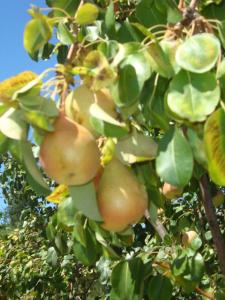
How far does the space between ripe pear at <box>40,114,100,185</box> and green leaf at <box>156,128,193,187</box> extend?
0.33ft

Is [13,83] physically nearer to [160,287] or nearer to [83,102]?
[83,102]

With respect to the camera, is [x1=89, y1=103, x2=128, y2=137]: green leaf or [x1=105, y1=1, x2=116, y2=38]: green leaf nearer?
[x1=89, y1=103, x2=128, y2=137]: green leaf

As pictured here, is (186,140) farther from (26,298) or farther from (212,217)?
(26,298)

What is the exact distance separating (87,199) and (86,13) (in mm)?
311

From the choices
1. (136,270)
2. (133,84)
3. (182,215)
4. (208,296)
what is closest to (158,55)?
(133,84)

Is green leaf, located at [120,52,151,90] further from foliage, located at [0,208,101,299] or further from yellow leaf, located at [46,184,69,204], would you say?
foliage, located at [0,208,101,299]

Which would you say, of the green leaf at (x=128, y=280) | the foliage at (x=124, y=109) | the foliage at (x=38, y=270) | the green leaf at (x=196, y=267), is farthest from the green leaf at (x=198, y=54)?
the foliage at (x=38, y=270)

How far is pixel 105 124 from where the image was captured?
0.78 m

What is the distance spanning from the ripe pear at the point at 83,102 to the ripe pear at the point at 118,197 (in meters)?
0.09

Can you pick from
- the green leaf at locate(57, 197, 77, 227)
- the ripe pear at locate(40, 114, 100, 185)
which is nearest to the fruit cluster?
the ripe pear at locate(40, 114, 100, 185)

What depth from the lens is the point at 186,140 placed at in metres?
0.84

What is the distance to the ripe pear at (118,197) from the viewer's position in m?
0.86

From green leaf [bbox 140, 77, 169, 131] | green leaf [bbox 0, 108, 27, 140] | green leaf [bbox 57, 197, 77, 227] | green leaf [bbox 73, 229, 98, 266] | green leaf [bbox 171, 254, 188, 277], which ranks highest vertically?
green leaf [bbox 0, 108, 27, 140]

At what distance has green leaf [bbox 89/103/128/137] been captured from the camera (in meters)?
0.77
